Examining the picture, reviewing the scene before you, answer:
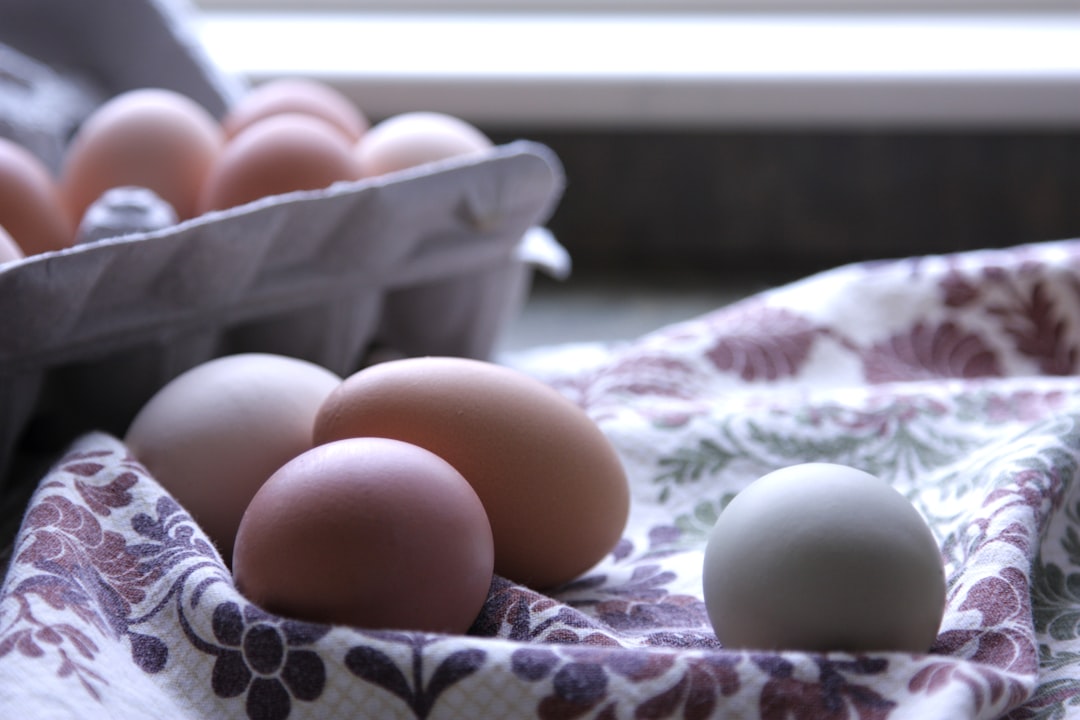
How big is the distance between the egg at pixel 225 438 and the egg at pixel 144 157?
0.79ft

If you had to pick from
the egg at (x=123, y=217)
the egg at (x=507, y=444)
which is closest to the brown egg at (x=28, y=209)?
the egg at (x=123, y=217)

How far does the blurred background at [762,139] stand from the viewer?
119 cm

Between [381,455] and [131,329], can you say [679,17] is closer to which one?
[131,329]

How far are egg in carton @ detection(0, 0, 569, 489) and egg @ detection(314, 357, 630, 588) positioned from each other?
132 mm

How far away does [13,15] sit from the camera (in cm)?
89

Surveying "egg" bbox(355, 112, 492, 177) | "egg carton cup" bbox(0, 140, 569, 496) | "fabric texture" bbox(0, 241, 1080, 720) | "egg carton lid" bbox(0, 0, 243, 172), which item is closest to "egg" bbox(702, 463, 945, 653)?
"fabric texture" bbox(0, 241, 1080, 720)

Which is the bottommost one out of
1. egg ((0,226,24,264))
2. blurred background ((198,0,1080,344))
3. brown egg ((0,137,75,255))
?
blurred background ((198,0,1080,344))

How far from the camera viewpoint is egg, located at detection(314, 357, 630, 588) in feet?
1.44

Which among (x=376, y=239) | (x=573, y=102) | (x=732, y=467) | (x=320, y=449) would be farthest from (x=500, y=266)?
(x=573, y=102)

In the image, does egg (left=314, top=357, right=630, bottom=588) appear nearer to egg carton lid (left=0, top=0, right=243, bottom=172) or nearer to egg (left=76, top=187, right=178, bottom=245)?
egg (left=76, top=187, right=178, bottom=245)

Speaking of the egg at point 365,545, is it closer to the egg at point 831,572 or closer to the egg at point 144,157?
the egg at point 831,572


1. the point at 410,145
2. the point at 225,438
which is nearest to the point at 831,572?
the point at 225,438

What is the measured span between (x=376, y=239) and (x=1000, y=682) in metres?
0.39

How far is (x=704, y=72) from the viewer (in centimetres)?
122
